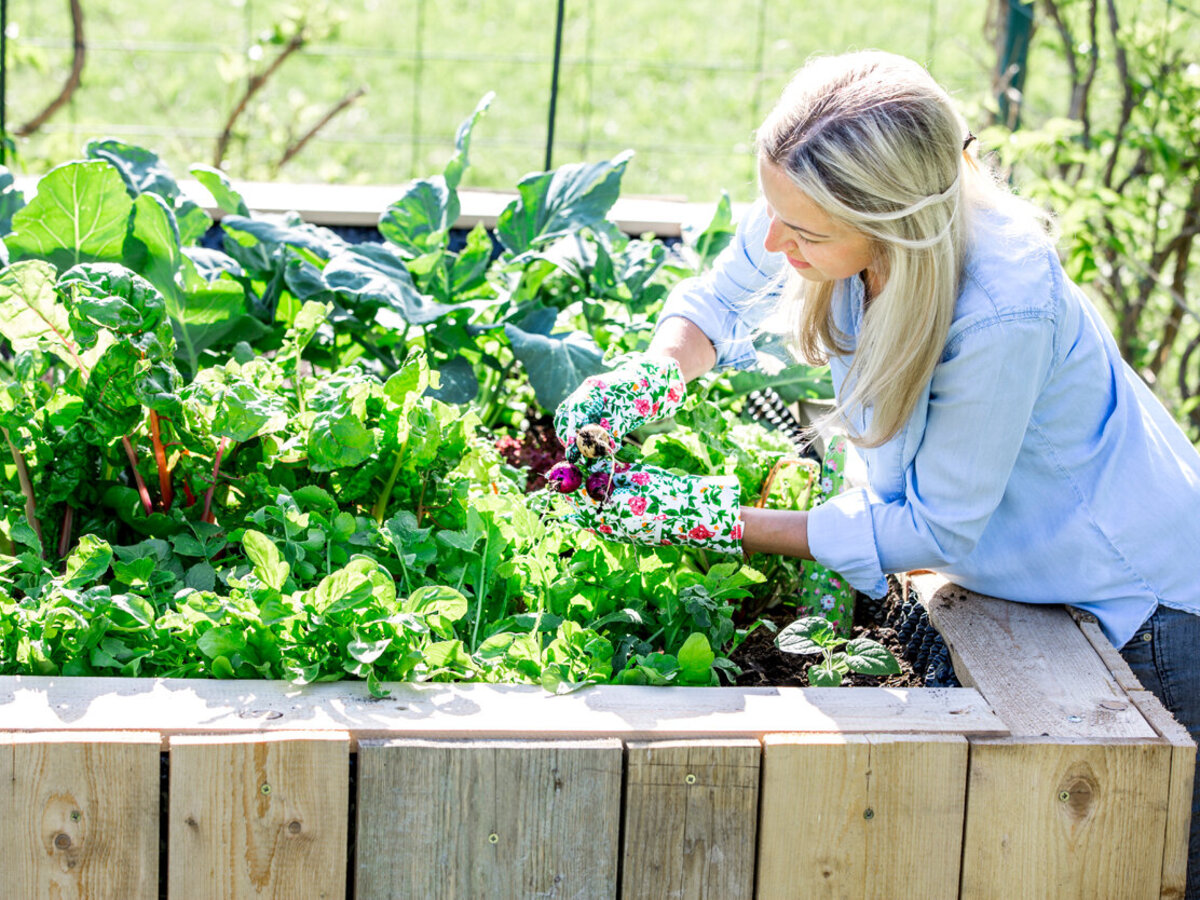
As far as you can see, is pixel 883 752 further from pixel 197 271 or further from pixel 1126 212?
pixel 1126 212

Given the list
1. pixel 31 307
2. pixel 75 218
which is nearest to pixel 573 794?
pixel 31 307

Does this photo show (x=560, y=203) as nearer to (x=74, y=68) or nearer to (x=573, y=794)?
(x=573, y=794)

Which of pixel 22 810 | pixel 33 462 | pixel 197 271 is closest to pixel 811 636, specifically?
pixel 22 810

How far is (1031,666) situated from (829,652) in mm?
241

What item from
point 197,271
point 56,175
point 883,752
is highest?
point 56,175

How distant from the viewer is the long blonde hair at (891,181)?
1.37 meters

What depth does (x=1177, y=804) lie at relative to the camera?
4.45 feet

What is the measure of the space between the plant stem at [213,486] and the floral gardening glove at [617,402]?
0.45 meters

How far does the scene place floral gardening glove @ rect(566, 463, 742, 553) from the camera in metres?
1.49

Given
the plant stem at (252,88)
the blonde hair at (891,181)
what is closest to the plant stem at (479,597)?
the blonde hair at (891,181)

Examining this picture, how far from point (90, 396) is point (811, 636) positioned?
94cm

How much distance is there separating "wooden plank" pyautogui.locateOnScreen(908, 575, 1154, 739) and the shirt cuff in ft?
0.48

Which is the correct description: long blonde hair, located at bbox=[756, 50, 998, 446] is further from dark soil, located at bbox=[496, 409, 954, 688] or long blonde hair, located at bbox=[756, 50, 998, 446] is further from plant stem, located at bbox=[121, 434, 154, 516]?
plant stem, located at bbox=[121, 434, 154, 516]

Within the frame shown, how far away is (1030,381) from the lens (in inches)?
56.3
